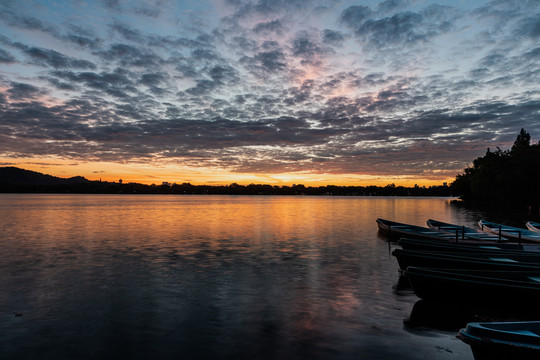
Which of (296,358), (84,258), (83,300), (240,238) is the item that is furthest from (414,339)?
(240,238)

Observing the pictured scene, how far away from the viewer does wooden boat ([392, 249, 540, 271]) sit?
58.2 feet

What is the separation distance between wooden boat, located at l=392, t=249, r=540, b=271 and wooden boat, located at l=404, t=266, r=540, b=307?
1.30 metres

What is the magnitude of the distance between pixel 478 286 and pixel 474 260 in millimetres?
4346

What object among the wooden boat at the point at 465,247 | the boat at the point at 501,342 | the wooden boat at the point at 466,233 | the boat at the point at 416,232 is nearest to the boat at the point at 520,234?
the wooden boat at the point at 466,233

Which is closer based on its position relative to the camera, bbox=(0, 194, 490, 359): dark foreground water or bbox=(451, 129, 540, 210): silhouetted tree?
bbox=(0, 194, 490, 359): dark foreground water

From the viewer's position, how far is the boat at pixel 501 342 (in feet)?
27.9

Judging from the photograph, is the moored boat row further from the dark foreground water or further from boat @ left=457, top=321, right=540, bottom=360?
the dark foreground water

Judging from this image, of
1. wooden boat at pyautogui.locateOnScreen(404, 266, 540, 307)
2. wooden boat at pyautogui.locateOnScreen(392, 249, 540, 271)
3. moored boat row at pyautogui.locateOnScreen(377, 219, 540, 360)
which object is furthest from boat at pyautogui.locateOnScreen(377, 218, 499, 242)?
wooden boat at pyautogui.locateOnScreen(404, 266, 540, 307)

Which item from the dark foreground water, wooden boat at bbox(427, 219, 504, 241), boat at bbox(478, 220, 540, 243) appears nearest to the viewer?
the dark foreground water

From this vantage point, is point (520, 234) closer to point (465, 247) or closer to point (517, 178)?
point (465, 247)

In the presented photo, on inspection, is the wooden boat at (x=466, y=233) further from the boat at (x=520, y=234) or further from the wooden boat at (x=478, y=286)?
the wooden boat at (x=478, y=286)

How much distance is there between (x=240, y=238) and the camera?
141ft

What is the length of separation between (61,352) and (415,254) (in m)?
16.3

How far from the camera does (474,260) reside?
18.5 metres
